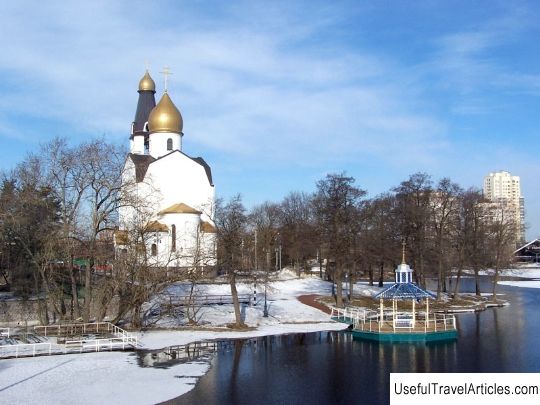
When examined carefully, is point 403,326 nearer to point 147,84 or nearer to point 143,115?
point 143,115

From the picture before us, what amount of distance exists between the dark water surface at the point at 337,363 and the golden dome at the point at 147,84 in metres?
43.1

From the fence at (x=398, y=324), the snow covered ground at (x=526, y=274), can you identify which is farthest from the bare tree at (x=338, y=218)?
the snow covered ground at (x=526, y=274)

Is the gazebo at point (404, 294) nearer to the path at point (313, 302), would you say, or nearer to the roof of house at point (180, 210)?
the path at point (313, 302)

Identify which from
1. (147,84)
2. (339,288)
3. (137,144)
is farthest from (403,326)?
(147,84)

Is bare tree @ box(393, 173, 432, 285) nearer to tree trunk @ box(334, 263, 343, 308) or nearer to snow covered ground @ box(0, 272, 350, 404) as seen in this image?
tree trunk @ box(334, 263, 343, 308)

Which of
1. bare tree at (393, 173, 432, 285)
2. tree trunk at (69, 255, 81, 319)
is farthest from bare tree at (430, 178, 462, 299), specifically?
tree trunk at (69, 255, 81, 319)

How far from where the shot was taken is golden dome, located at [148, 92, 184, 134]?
197ft

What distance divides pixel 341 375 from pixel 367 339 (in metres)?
8.73

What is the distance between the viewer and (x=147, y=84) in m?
68.2

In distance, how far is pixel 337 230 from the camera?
43.8 meters

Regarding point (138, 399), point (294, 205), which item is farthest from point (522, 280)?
point (138, 399)

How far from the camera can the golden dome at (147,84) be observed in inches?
2680

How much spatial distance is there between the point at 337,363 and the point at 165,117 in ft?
132

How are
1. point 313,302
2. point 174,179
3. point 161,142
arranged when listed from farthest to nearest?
point 161,142, point 174,179, point 313,302
